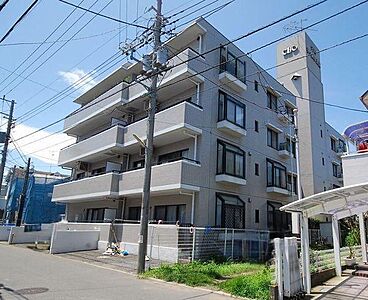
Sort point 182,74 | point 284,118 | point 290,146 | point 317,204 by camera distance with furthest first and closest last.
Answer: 1. point 290,146
2. point 284,118
3. point 182,74
4. point 317,204

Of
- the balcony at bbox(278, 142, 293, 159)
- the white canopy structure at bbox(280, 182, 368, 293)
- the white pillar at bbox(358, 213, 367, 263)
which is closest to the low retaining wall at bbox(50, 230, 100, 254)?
the white canopy structure at bbox(280, 182, 368, 293)

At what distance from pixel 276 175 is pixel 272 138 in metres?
3.02

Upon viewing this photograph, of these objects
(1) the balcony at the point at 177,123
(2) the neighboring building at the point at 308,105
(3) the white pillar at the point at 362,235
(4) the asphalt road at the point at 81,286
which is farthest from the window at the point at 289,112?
(4) the asphalt road at the point at 81,286

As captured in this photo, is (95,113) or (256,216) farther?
(95,113)

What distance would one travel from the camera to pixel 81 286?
8.31 metres

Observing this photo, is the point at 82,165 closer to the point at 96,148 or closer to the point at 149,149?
the point at 96,148

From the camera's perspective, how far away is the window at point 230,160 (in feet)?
55.3

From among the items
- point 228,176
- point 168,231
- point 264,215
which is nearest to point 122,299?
point 168,231

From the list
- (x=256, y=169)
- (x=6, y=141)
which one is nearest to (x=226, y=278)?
(x=256, y=169)

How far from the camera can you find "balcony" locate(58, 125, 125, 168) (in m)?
19.5

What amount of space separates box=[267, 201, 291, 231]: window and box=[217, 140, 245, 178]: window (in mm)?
4470

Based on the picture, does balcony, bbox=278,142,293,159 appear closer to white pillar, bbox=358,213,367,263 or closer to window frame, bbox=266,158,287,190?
window frame, bbox=266,158,287,190

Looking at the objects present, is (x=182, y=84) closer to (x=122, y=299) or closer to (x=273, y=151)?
(x=273, y=151)

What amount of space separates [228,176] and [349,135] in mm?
6565
